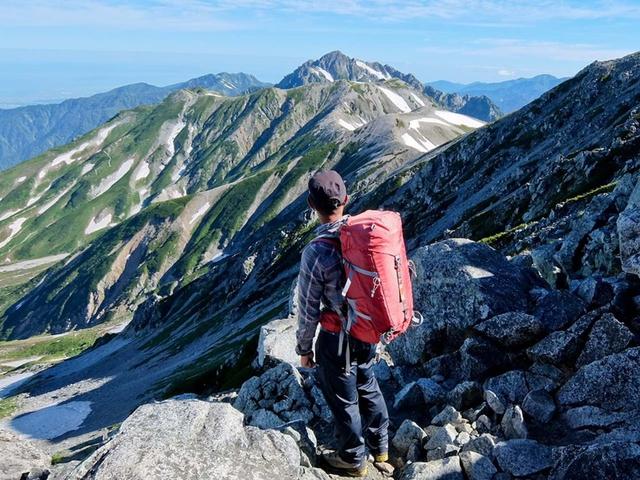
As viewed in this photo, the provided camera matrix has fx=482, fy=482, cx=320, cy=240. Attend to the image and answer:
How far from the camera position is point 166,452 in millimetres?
9219

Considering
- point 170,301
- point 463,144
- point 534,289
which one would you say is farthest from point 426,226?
point 170,301

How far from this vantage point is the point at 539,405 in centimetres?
1131

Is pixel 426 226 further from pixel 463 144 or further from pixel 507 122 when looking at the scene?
pixel 507 122

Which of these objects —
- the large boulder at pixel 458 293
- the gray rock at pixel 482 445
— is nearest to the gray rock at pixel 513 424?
the gray rock at pixel 482 445

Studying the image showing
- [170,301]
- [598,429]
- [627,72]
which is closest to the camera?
[598,429]

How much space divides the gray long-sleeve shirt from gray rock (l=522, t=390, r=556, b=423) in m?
5.56

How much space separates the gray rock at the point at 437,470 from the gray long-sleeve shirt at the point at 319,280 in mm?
3514

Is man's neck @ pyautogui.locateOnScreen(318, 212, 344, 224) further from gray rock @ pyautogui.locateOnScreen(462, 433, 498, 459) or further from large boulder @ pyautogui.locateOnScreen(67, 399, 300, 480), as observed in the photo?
gray rock @ pyautogui.locateOnScreen(462, 433, 498, 459)

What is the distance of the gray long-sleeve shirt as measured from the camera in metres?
9.30

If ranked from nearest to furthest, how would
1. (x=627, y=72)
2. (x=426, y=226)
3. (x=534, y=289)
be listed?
(x=534, y=289), (x=426, y=226), (x=627, y=72)

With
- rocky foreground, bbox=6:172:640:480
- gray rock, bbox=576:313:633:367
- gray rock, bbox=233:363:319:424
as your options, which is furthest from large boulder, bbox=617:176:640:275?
gray rock, bbox=233:363:319:424

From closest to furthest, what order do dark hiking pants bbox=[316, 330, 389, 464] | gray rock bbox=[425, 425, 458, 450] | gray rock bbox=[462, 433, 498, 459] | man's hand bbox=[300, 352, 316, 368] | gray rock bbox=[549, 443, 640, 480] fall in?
gray rock bbox=[549, 443, 640, 480]
dark hiking pants bbox=[316, 330, 389, 464]
gray rock bbox=[462, 433, 498, 459]
man's hand bbox=[300, 352, 316, 368]
gray rock bbox=[425, 425, 458, 450]

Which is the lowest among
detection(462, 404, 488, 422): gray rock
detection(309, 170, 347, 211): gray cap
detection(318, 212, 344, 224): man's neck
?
detection(462, 404, 488, 422): gray rock

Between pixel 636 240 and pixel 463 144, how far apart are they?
107 m
